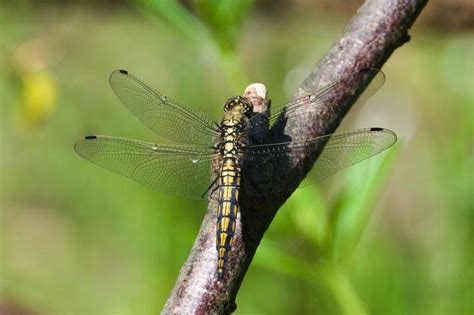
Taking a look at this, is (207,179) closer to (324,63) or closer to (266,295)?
(324,63)

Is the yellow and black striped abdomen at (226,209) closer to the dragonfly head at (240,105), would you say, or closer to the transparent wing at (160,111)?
the dragonfly head at (240,105)

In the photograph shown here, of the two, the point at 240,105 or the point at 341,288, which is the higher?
the point at 240,105

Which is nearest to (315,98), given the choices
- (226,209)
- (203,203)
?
(226,209)

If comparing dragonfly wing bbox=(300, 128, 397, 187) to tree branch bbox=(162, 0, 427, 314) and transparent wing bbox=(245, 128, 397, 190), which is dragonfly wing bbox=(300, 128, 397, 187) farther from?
tree branch bbox=(162, 0, 427, 314)

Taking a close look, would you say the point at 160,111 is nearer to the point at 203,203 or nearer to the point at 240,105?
the point at 240,105

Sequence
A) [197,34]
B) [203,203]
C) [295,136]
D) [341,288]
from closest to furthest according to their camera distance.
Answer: [295,136] → [341,288] → [197,34] → [203,203]

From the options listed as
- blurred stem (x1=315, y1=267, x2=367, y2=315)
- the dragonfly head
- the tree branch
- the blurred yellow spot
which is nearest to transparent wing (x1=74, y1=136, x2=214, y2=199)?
the dragonfly head
